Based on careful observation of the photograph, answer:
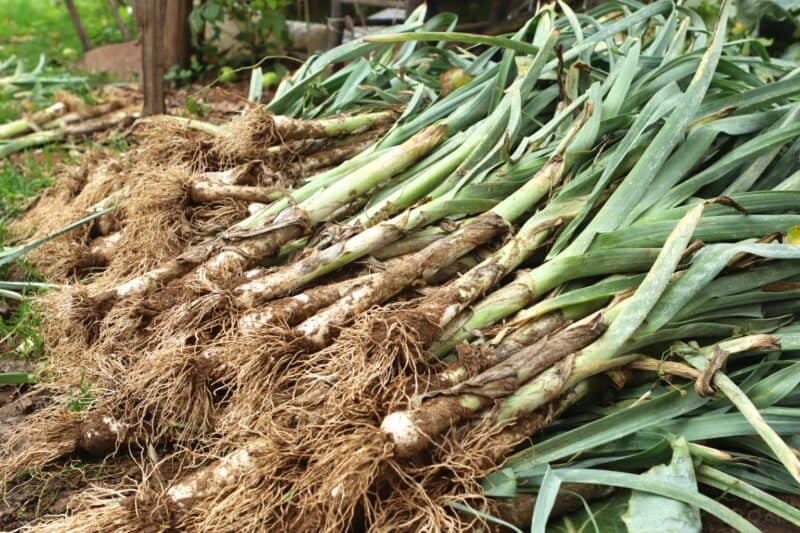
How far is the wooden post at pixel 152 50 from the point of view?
3.56m

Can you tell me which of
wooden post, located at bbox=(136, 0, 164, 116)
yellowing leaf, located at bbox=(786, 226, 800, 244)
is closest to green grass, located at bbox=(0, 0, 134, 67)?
wooden post, located at bbox=(136, 0, 164, 116)

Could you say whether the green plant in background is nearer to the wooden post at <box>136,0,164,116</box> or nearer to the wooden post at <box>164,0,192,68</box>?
the wooden post at <box>164,0,192,68</box>

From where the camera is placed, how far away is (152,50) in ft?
11.9

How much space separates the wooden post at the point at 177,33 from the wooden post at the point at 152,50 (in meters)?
1.71

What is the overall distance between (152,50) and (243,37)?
1.93 m

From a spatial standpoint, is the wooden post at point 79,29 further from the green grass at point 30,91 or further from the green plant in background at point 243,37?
the green plant in background at point 243,37

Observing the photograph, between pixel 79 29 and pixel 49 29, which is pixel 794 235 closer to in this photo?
pixel 79 29

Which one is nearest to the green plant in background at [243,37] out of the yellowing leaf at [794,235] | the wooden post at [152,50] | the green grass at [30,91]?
the green grass at [30,91]

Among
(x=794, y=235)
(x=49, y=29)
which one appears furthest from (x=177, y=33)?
(x=794, y=235)

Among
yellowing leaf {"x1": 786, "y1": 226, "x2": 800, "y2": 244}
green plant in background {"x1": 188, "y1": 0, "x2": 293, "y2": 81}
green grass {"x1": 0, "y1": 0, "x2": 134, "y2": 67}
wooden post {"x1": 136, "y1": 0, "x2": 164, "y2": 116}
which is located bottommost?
green grass {"x1": 0, "y1": 0, "x2": 134, "y2": 67}

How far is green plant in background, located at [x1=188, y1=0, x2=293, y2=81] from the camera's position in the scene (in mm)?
5340

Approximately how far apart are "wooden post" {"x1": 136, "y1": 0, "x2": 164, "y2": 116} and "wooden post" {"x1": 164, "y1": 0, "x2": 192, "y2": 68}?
171 cm

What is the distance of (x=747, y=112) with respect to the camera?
2.16 meters

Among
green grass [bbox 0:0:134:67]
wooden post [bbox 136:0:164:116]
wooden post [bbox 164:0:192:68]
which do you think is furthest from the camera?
green grass [bbox 0:0:134:67]
